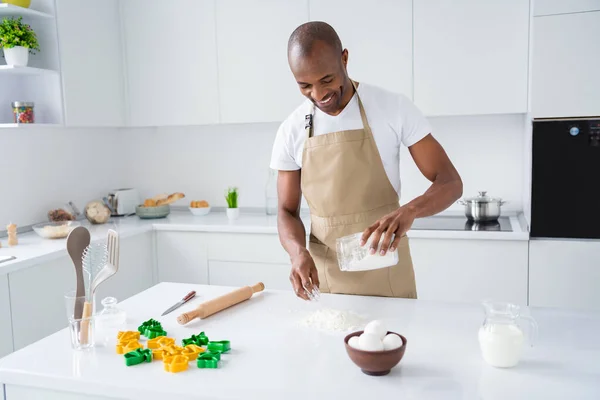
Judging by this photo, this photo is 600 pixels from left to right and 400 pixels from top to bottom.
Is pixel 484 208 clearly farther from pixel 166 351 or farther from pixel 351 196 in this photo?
pixel 166 351

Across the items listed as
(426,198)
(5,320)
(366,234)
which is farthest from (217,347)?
(5,320)

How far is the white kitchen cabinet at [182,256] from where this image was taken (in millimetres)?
3271

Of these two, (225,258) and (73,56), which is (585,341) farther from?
(73,56)

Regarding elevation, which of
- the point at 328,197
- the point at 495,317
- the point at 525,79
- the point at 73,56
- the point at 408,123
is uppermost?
the point at 73,56

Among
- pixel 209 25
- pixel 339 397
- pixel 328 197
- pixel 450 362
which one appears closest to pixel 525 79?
pixel 328 197

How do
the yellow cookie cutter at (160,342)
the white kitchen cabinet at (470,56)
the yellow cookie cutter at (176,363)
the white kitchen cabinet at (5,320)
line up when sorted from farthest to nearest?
the white kitchen cabinet at (470,56)
the white kitchen cabinet at (5,320)
the yellow cookie cutter at (160,342)
the yellow cookie cutter at (176,363)

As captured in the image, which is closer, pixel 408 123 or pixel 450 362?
A: pixel 450 362

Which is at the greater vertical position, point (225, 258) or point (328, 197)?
point (328, 197)

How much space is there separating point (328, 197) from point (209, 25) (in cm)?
184

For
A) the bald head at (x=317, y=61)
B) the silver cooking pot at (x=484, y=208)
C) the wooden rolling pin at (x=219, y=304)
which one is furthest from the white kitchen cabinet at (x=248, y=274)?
the bald head at (x=317, y=61)

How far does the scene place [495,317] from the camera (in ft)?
4.00

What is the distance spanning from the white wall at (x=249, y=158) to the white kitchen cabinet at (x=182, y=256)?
57cm

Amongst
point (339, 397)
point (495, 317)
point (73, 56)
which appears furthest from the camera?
point (73, 56)

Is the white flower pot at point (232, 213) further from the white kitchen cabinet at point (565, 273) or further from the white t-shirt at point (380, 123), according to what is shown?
the white kitchen cabinet at point (565, 273)
